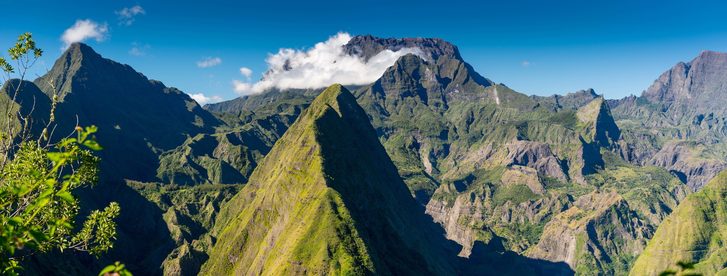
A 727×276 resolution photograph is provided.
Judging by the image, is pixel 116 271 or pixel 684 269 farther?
pixel 116 271

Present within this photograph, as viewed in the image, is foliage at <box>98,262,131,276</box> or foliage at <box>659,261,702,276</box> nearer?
foliage at <box>659,261,702,276</box>

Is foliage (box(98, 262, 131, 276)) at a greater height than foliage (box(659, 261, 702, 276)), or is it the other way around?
foliage (box(98, 262, 131, 276))

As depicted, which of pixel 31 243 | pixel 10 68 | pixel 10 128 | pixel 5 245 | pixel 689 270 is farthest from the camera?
pixel 10 68

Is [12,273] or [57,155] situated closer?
[57,155]

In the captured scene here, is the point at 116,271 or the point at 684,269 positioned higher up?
the point at 116,271

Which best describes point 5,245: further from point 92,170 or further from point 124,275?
point 92,170

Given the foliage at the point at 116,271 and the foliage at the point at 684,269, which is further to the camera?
the foliage at the point at 116,271

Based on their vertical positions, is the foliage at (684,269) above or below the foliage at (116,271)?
below

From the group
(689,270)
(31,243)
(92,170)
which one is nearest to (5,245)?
(31,243)

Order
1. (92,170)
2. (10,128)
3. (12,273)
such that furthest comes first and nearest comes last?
(92,170) < (10,128) < (12,273)

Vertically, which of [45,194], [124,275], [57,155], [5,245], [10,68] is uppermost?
[10,68]

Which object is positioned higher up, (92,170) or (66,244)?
(92,170)
